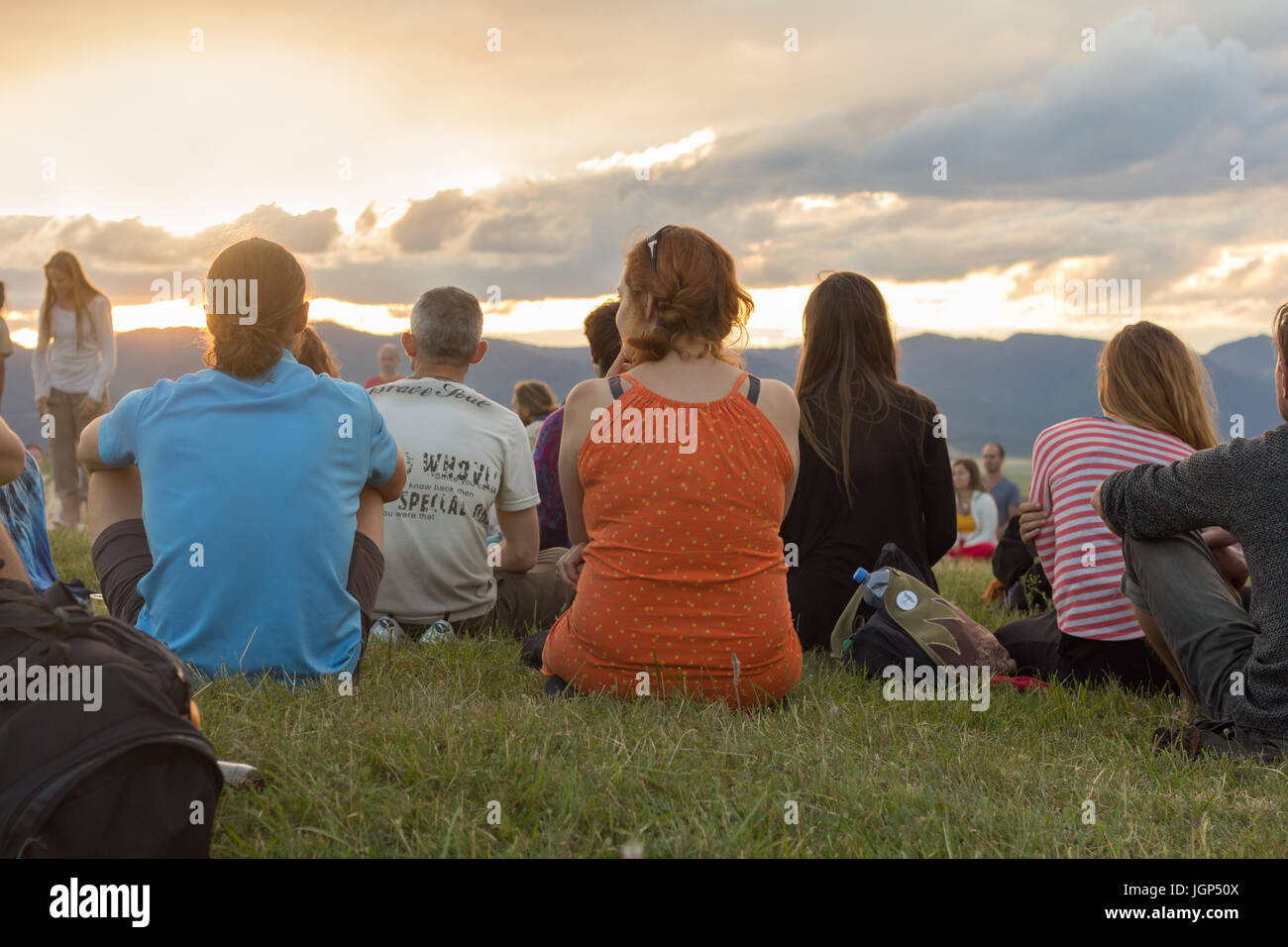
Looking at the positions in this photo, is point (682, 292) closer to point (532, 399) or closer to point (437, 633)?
point (437, 633)

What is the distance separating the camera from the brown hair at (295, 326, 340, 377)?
5.46 metres

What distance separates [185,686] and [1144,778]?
263cm

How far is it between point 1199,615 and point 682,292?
6.53ft

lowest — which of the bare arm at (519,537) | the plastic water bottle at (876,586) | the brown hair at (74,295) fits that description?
the plastic water bottle at (876,586)

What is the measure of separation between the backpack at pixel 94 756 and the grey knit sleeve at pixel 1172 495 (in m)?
2.87

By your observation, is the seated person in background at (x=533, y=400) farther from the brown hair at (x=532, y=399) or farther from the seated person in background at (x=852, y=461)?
the seated person in background at (x=852, y=461)

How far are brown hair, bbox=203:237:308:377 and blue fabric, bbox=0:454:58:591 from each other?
1760 millimetres

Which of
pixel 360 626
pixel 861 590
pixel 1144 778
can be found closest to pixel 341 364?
pixel 360 626

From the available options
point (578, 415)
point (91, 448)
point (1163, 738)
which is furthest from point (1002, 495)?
point (91, 448)

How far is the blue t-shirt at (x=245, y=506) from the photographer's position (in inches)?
131

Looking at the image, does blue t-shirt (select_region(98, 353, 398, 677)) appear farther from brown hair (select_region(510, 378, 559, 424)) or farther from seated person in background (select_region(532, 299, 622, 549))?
brown hair (select_region(510, 378, 559, 424))

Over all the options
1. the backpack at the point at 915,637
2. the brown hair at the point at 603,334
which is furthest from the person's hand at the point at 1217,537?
the brown hair at the point at 603,334
